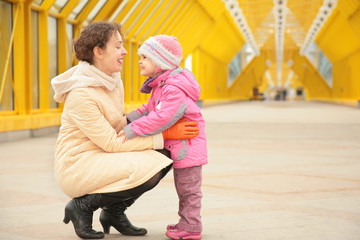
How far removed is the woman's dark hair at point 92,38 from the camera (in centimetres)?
307

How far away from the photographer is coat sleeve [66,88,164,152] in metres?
2.99

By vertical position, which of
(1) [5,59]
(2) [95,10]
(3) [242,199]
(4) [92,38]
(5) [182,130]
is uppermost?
(2) [95,10]

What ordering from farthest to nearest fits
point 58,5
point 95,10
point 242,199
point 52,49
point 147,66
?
1. point 95,10
2. point 52,49
3. point 58,5
4. point 242,199
5. point 147,66

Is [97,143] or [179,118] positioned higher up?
[179,118]

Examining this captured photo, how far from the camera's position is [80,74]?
3129mm

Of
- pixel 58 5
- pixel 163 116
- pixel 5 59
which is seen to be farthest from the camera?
pixel 58 5

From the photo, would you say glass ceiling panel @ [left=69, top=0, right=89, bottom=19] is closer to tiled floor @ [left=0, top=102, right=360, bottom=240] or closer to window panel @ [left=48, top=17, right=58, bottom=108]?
window panel @ [left=48, top=17, right=58, bottom=108]

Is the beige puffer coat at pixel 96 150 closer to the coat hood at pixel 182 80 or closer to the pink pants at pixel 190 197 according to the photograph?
the pink pants at pixel 190 197

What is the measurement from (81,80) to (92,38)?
0.26m

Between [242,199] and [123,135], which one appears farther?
[242,199]

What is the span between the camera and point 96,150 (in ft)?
10.2

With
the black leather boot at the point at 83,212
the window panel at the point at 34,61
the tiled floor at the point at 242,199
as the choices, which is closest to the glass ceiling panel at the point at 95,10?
the window panel at the point at 34,61

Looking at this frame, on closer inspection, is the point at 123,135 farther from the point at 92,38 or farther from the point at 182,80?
the point at 92,38

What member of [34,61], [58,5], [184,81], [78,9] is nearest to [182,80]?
[184,81]
